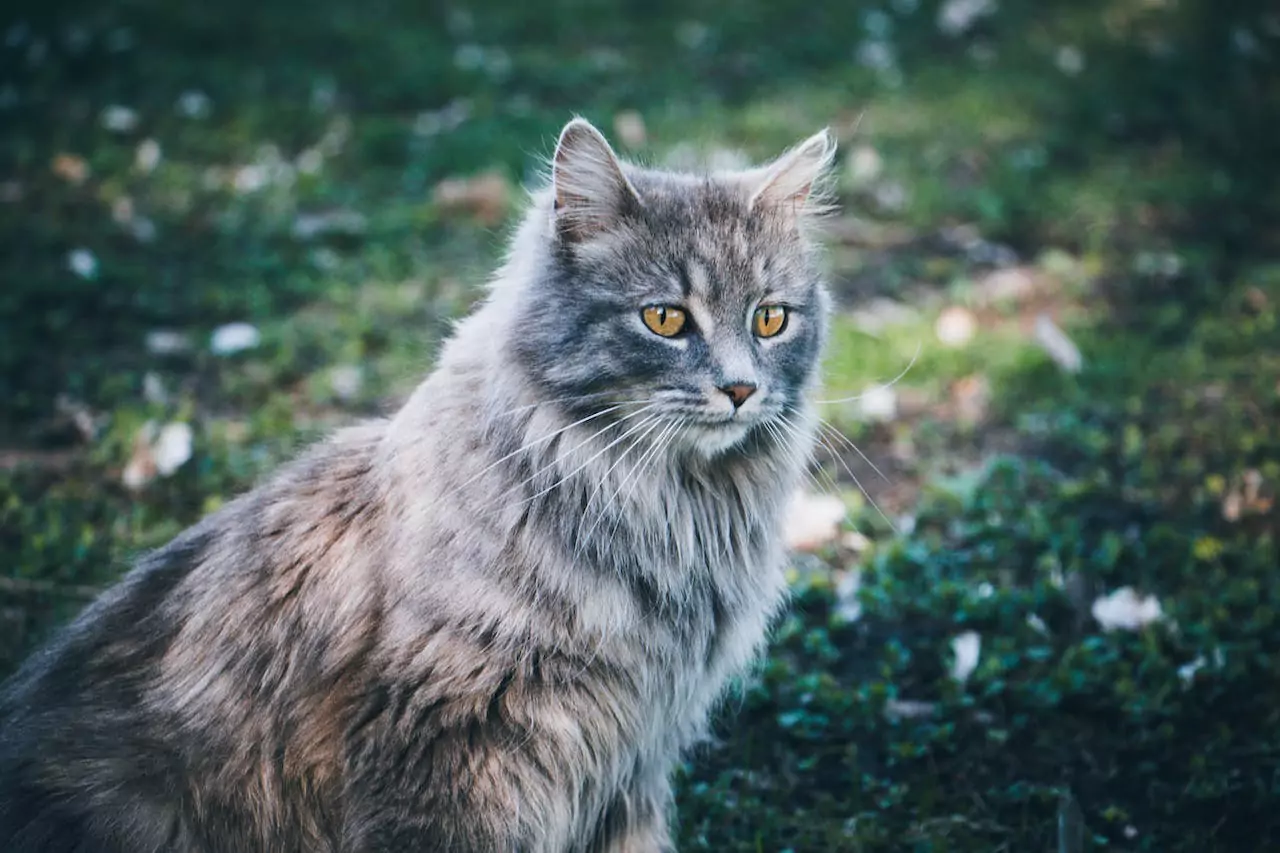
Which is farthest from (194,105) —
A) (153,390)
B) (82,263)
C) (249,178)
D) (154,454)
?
(154,454)

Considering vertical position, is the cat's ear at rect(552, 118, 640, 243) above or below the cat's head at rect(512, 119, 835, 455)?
above

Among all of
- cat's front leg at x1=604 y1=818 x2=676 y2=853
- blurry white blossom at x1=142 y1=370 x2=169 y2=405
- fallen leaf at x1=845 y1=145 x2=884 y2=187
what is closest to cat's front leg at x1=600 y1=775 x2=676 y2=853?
Answer: cat's front leg at x1=604 y1=818 x2=676 y2=853

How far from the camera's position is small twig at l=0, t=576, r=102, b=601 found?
351 cm

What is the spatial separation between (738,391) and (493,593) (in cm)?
64

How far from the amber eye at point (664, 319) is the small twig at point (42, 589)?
1.98 metres

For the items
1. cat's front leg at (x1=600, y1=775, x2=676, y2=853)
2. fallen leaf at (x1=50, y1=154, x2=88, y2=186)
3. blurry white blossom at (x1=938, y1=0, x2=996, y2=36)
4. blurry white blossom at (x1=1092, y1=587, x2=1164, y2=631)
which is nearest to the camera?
cat's front leg at (x1=600, y1=775, x2=676, y2=853)

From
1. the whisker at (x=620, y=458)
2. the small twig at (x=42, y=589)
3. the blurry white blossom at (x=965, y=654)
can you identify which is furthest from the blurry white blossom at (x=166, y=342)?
the blurry white blossom at (x=965, y=654)

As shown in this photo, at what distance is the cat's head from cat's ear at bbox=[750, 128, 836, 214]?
1 centimetres

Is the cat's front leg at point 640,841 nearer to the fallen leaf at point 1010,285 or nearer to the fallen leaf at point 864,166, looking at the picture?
the fallen leaf at point 1010,285

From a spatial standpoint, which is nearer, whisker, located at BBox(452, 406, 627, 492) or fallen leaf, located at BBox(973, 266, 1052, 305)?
whisker, located at BBox(452, 406, 627, 492)

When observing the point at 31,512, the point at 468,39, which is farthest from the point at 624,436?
the point at 468,39

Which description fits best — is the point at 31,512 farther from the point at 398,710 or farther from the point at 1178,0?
Answer: the point at 1178,0

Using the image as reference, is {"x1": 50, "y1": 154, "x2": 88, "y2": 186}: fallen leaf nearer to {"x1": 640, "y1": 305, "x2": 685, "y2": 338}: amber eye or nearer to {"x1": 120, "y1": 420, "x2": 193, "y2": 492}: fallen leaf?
{"x1": 120, "y1": 420, "x2": 193, "y2": 492}: fallen leaf

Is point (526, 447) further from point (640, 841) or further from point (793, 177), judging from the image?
point (640, 841)
